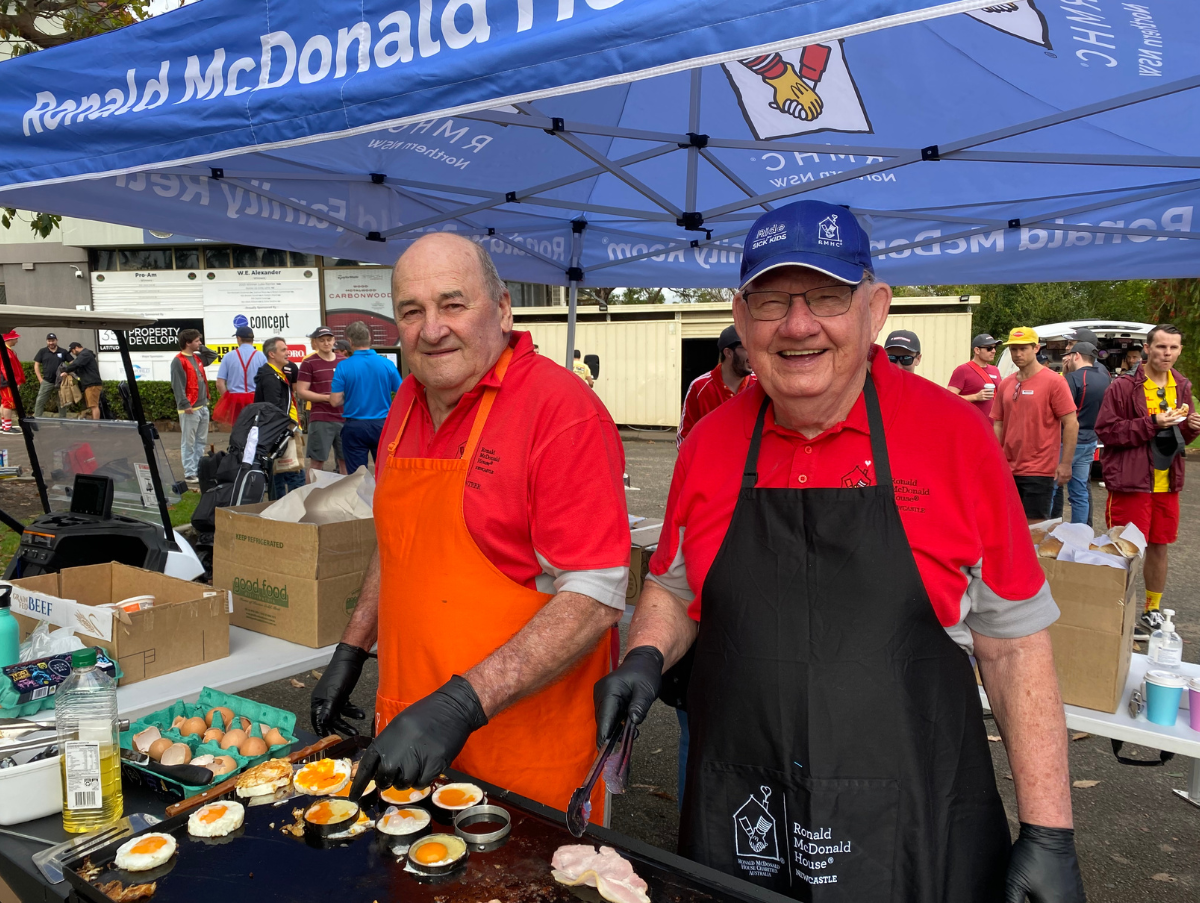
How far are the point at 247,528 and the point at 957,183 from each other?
12.4 ft

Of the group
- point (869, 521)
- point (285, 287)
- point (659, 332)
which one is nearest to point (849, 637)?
point (869, 521)

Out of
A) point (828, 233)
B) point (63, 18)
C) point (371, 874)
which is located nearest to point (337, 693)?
point (371, 874)

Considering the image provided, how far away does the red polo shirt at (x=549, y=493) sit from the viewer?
168cm

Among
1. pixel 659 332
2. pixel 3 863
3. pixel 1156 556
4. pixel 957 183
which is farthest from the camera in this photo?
pixel 659 332

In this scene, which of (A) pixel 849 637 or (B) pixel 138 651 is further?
(B) pixel 138 651

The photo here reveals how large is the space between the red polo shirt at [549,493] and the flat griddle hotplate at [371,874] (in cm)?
50

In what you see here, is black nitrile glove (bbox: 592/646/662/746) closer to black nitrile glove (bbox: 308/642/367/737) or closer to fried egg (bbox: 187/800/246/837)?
fried egg (bbox: 187/800/246/837)

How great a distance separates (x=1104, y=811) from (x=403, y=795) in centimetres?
345

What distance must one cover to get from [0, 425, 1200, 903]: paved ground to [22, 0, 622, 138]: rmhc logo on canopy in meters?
3.02

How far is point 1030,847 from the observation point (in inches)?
55.9

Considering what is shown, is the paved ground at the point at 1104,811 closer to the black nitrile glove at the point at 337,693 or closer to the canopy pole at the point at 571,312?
the black nitrile glove at the point at 337,693

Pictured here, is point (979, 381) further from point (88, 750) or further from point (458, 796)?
point (88, 750)

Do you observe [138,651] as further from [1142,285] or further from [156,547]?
[1142,285]

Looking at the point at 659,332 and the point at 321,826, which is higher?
the point at 659,332
